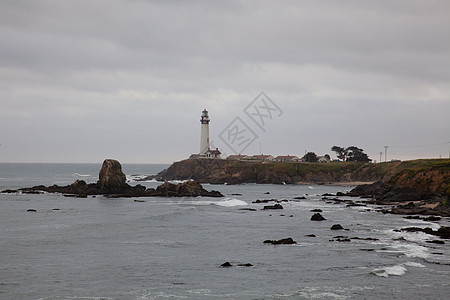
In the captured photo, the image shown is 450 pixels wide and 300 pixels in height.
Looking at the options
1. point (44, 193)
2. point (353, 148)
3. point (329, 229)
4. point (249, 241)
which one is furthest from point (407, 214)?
point (353, 148)

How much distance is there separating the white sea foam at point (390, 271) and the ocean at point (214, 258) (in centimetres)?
6

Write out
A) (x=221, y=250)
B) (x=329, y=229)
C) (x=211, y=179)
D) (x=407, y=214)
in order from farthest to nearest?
(x=211, y=179) → (x=407, y=214) → (x=329, y=229) → (x=221, y=250)

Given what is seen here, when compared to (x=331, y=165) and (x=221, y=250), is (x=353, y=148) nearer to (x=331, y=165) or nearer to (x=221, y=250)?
(x=331, y=165)

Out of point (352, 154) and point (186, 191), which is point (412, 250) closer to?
point (186, 191)

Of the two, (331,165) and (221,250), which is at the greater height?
(331,165)

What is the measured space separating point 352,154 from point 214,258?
166006 millimetres

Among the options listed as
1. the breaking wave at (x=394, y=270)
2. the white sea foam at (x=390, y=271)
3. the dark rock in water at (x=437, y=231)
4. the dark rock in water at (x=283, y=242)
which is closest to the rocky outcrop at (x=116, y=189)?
the dark rock in water at (x=437, y=231)

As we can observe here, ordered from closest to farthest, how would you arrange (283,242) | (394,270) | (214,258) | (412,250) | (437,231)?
(394,270), (214,258), (412,250), (283,242), (437,231)

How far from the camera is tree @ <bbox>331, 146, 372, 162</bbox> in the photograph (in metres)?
185

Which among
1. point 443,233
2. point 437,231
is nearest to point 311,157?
point 437,231

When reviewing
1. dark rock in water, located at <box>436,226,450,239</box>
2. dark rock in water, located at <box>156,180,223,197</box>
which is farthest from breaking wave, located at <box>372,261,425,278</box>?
dark rock in water, located at <box>156,180,223,197</box>

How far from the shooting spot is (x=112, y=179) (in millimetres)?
95375

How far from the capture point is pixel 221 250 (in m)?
37.3

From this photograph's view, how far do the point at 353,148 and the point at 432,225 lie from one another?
14516 centimetres
